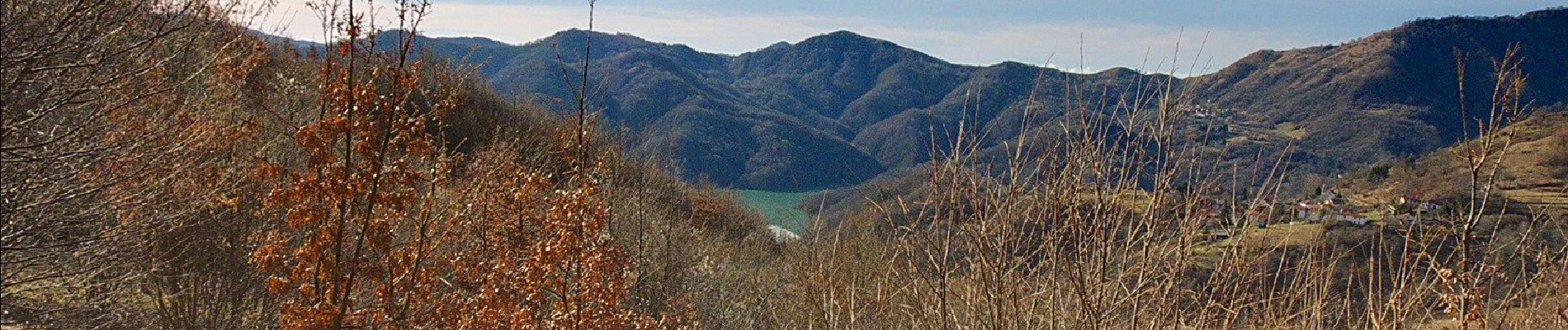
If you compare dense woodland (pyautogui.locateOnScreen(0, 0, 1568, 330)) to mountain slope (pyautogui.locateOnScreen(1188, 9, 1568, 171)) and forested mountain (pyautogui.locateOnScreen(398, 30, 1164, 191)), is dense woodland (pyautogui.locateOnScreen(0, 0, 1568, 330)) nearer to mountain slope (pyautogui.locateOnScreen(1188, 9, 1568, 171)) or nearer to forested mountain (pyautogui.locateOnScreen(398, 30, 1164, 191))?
forested mountain (pyautogui.locateOnScreen(398, 30, 1164, 191))

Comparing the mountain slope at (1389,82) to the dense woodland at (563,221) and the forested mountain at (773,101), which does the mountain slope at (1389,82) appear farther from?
the dense woodland at (563,221)

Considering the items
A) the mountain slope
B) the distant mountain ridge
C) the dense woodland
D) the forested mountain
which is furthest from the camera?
the mountain slope

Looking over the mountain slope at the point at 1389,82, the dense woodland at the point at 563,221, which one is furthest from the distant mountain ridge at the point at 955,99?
the dense woodland at the point at 563,221

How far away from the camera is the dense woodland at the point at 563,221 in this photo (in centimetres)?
330

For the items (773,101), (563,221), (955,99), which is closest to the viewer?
(563,221)

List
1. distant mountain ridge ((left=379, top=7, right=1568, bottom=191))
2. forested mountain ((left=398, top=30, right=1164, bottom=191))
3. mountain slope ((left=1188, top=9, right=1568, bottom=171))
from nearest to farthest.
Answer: forested mountain ((left=398, top=30, right=1164, bottom=191))
distant mountain ridge ((left=379, top=7, right=1568, bottom=191))
mountain slope ((left=1188, top=9, right=1568, bottom=171))

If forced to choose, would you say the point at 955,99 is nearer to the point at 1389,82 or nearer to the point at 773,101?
the point at 773,101

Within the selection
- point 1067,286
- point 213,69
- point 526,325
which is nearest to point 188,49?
point 213,69

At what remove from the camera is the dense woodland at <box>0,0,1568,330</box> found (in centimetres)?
330

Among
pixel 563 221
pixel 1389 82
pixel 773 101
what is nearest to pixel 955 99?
pixel 773 101

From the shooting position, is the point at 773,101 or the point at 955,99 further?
the point at 773,101

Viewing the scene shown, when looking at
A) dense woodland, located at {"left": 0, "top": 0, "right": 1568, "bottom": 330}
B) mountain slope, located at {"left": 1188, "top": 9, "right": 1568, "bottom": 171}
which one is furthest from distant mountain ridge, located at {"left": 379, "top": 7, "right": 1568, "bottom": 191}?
dense woodland, located at {"left": 0, "top": 0, "right": 1568, "bottom": 330}

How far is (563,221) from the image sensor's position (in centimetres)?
441

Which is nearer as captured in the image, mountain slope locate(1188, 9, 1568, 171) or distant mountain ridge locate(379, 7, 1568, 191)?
distant mountain ridge locate(379, 7, 1568, 191)
